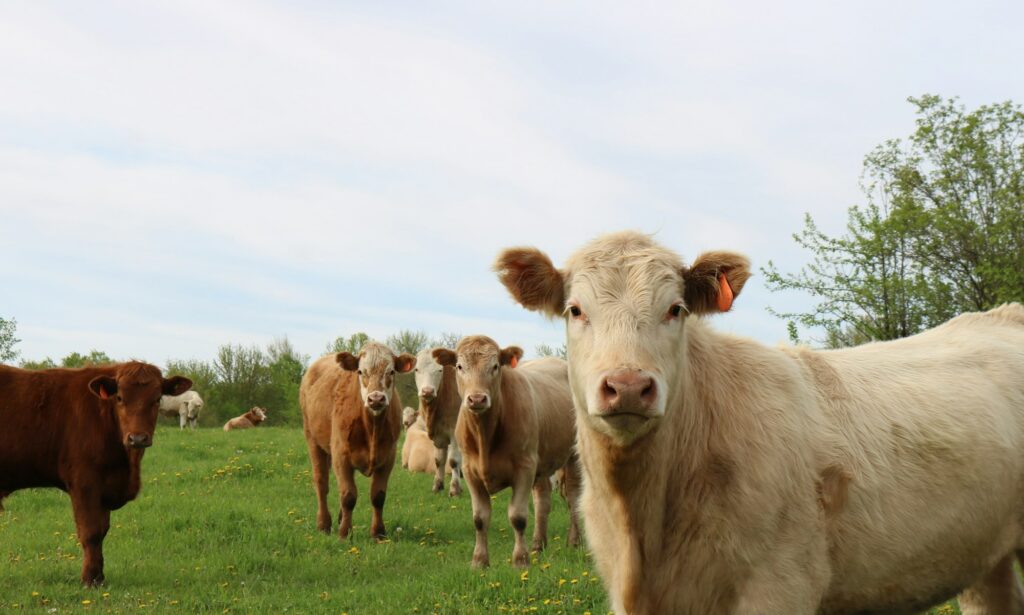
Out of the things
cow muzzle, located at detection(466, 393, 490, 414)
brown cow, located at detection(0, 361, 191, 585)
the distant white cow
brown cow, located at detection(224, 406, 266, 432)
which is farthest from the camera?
the distant white cow

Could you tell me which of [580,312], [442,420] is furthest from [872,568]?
[442,420]

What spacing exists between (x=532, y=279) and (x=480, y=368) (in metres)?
6.09

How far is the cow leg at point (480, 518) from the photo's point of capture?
10070 mm

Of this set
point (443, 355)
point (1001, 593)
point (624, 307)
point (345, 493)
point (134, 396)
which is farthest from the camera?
point (345, 493)

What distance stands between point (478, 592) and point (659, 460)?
4.07 m

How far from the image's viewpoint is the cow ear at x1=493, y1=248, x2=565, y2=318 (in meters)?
4.78

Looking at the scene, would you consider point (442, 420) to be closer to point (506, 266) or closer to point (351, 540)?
point (351, 540)

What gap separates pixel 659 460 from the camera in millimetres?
4406

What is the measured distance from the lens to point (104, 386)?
1012 centimetres

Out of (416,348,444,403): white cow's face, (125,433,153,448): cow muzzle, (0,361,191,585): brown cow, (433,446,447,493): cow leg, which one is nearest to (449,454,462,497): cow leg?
(433,446,447,493): cow leg

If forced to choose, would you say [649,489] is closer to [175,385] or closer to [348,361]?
[175,385]

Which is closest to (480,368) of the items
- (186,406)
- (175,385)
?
(175,385)

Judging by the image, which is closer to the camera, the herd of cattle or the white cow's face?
the herd of cattle

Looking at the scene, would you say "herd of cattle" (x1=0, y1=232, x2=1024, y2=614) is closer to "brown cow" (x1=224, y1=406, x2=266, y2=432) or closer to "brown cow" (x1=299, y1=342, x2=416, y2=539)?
"brown cow" (x1=299, y1=342, x2=416, y2=539)
